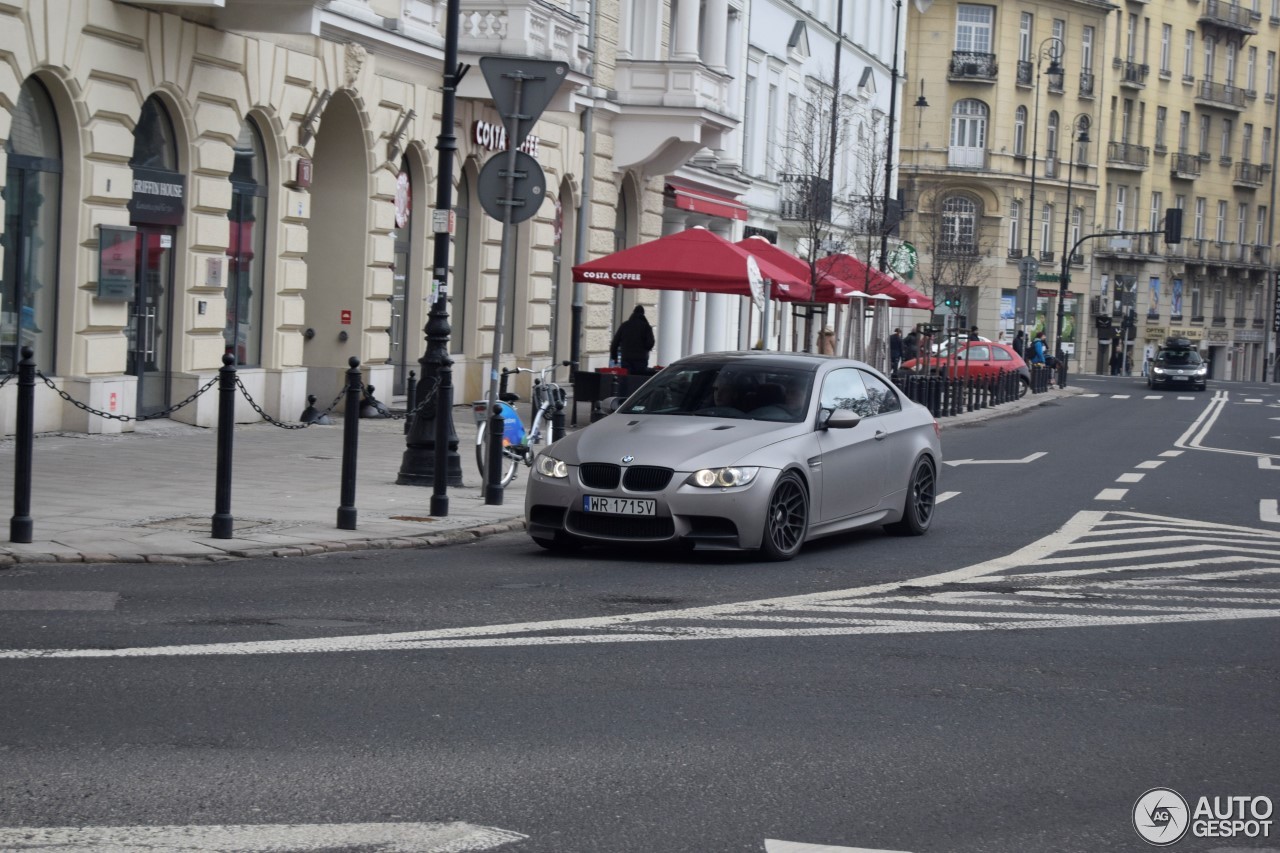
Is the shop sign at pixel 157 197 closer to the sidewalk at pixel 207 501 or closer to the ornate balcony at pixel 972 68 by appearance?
the sidewalk at pixel 207 501

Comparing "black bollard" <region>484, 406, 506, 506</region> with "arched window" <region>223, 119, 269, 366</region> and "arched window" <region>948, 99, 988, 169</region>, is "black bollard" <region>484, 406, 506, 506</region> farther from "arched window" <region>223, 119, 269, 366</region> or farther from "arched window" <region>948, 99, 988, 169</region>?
"arched window" <region>948, 99, 988, 169</region>

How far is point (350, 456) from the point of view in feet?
43.7

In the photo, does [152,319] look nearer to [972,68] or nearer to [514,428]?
[514,428]

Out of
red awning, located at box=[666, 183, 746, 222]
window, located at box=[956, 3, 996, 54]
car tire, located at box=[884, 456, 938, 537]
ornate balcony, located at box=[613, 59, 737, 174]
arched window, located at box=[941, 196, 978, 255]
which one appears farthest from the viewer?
window, located at box=[956, 3, 996, 54]

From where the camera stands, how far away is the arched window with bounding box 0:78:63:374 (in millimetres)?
19094

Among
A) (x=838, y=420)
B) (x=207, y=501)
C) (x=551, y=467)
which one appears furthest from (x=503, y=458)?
(x=838, y=420)

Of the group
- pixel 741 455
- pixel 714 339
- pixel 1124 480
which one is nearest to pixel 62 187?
pixel 741 455

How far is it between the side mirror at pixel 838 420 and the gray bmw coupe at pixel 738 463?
1 cm

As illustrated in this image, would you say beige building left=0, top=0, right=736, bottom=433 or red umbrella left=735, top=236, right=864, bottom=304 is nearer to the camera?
beige building left=0, top=0, right=736, bottom=433

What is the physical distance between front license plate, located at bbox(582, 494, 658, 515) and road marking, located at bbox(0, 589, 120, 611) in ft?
11.1

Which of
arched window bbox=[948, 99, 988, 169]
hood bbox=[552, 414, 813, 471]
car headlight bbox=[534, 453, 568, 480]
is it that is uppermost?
arched window bbox=[948, 99, 988, 169]

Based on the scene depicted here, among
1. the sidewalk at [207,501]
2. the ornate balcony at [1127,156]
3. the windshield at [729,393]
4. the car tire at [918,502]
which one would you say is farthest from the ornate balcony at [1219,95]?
the windshield at [729,393]

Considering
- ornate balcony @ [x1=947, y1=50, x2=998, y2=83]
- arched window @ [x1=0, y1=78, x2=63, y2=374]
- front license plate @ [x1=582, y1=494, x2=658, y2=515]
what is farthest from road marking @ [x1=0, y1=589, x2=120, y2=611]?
ornate balcony @ [x1=947, y1=50, x2=998, y2=83]

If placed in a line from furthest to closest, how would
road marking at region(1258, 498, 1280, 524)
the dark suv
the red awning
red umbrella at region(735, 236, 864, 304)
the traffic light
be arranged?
the dark suv, the traffic light, the red awning, red umbrella at region(735, 236, 864, 304), road marking at region(1258, 498, 1280, 524)
